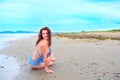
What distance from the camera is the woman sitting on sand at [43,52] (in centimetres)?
809

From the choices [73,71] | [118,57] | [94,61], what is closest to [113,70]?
[73,71]

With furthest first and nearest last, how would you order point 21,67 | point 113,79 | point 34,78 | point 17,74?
point 21,67
point 17,74
point 34,78
point 113,79

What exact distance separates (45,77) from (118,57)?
12.0 ft

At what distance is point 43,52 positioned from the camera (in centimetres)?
807

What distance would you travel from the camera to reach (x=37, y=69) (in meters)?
8.38

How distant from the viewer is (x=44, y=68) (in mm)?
8359

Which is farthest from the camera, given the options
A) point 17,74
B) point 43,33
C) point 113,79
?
point 43,33

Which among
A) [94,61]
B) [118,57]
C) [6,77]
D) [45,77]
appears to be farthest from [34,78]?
[118,57]

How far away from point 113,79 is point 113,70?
1.06 metres

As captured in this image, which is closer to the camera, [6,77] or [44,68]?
[6,77]

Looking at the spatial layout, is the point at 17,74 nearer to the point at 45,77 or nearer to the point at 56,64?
the point at 45,77

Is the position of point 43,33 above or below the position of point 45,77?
above

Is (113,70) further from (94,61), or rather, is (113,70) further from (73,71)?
(94,61)

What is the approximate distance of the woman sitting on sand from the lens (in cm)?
809
